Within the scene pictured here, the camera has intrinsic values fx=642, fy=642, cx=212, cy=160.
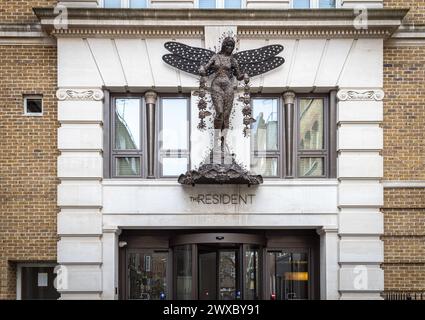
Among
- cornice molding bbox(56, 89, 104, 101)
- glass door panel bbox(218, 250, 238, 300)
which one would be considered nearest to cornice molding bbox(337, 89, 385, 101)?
glass door panel bbox(218, 250, 238, 300)

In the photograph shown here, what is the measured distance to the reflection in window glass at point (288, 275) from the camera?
1379cm

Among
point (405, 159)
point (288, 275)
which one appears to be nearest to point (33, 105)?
point (288, 275)

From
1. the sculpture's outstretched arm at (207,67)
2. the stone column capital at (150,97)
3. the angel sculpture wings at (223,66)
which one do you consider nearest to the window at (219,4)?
the angel sculpture wings at (223,66)

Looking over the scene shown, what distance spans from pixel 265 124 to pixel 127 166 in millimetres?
3090

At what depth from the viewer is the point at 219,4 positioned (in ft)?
45.5

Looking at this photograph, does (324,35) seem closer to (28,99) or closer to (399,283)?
(399,283)

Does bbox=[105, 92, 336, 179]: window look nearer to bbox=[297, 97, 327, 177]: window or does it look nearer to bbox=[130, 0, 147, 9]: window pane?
bbox=[297, 97, 327, 177]: window

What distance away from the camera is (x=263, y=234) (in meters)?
13.8

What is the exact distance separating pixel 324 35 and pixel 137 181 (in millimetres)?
4951

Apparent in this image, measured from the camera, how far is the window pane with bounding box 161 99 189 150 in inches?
541

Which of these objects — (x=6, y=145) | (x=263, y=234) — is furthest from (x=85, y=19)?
(x=263, y=234)

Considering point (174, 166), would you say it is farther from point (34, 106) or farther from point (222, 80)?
point (34, 106)

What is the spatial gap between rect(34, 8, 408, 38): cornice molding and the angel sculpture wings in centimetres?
43

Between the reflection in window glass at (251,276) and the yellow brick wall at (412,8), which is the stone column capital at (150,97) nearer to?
the reflection in window glass at (251,276)
